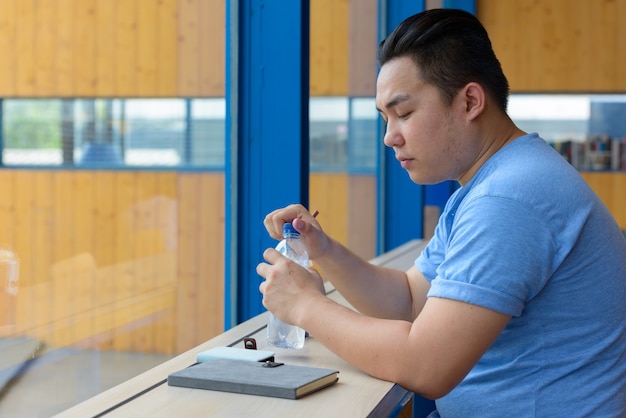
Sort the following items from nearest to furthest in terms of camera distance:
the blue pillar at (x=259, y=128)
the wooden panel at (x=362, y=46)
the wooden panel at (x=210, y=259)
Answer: the wooden panel at (x=210, y=259) < the blue pillar at (x=259, y=128) < the wooden panel at (x=362, y=46)

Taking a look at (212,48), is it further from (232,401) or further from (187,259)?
(232,401)

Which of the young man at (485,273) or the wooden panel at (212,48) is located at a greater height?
the wooden panel at (212,48)

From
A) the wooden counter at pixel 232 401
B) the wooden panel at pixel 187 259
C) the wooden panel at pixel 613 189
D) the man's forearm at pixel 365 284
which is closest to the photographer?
the wooden counter at pixel 232 401

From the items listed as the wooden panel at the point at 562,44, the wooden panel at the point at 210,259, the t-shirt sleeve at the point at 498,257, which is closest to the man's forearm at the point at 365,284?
the wooden panel at the point at 210,259

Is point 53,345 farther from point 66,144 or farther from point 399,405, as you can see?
point 399,405

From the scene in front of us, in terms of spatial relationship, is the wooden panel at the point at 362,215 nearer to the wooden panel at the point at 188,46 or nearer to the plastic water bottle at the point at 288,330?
the wooden panel at the point at 188,46

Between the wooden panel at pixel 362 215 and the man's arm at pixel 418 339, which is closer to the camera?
the man's arm at pixel 418 339

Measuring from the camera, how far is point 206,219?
2.01 metres

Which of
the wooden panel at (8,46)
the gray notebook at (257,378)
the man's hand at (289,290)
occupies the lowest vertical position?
the gray notebook at (257,378)

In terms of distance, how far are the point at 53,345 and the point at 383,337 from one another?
0.55m

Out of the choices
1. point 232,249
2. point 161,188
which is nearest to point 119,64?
point 161,188

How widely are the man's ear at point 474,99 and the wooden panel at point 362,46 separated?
1.73m

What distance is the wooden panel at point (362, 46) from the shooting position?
3.19m

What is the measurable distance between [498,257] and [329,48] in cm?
179
